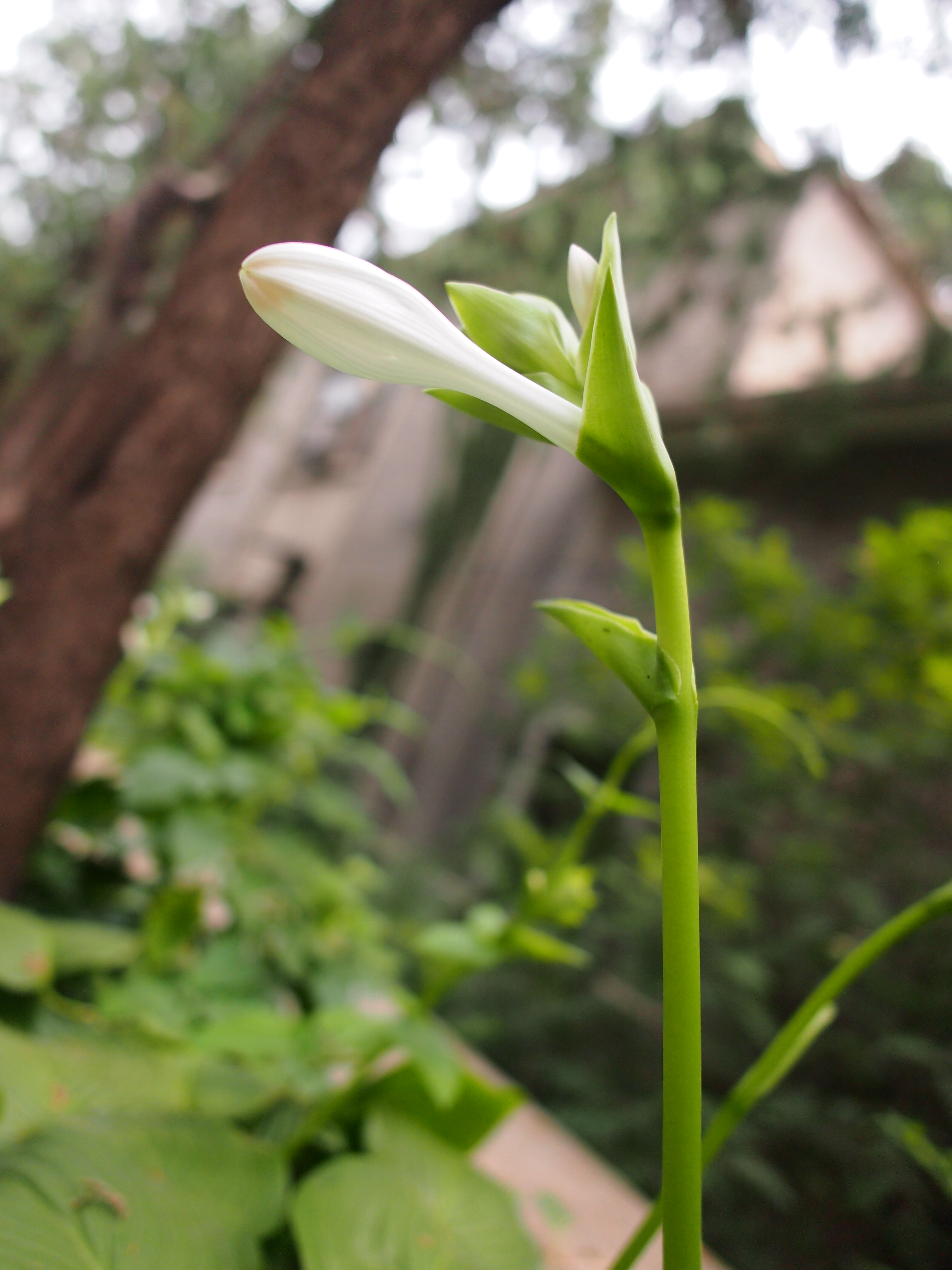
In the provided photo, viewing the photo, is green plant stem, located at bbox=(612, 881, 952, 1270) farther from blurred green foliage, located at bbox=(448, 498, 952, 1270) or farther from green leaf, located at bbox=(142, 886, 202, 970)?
blurred green foliage, located at bbox=(448, 498, 952, 1270)

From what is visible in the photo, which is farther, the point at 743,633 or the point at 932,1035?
the point at 743,633

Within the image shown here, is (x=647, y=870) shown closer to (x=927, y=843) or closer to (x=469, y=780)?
(x=927, y=843)

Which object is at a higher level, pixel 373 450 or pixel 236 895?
pixel 373 450

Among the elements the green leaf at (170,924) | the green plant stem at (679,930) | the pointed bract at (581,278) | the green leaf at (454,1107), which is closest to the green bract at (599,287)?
the pointed bract at (581,278)

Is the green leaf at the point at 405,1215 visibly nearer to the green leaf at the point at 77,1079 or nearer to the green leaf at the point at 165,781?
the green leaf at the point at 77,1079

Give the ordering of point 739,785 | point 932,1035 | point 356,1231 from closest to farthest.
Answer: point 356,1231 → point 932,1035 → point 739,785

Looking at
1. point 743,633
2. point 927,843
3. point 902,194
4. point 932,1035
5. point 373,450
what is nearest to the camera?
point 932,1035

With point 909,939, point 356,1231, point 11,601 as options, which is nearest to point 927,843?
point 909,939

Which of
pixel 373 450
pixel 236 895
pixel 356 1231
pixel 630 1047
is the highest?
pixel 373 450
